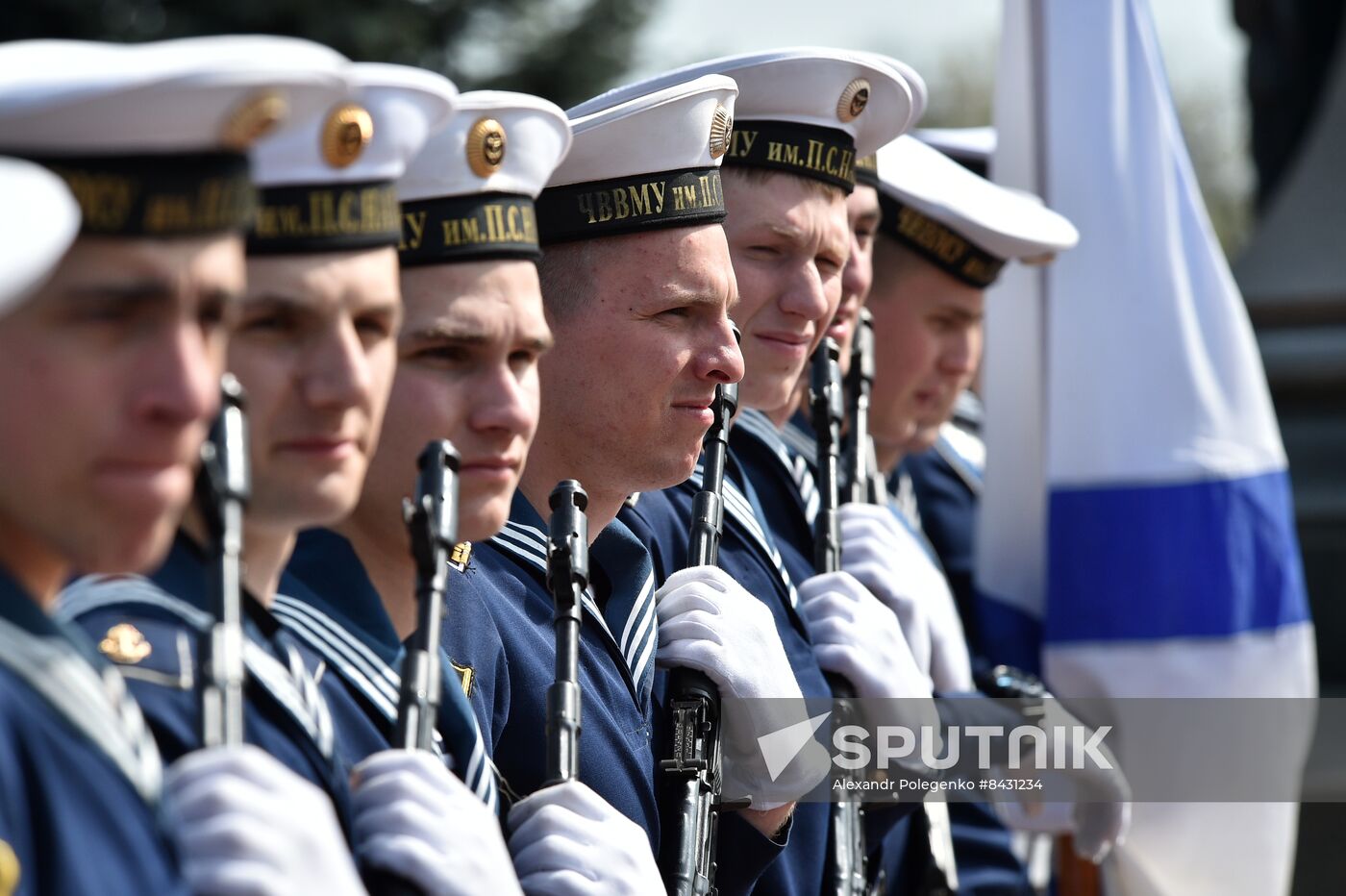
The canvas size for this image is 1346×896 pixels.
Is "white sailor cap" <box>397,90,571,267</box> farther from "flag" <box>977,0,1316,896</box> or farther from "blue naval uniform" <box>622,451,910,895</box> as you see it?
"flag" <box>977,0,1316,896</box>

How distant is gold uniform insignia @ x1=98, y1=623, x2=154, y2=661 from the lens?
2.54m

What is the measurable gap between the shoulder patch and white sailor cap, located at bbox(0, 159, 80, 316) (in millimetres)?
1521

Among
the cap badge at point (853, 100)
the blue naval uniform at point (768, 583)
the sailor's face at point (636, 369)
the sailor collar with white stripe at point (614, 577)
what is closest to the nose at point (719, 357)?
the sailor's face at point (636, 369)

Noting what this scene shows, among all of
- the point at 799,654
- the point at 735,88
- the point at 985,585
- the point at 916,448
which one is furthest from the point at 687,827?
the point at 985,585

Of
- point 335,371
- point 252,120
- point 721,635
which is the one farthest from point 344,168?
point 721,635

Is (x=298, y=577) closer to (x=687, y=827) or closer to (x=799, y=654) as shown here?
(x=687, y=827)

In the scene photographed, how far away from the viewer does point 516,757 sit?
3697 mm

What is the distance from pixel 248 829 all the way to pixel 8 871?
0.25 m

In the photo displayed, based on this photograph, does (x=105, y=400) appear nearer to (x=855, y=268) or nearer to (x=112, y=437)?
(x=112, y=437)

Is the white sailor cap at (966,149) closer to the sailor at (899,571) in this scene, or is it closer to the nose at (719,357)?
the sailor at (899,571)

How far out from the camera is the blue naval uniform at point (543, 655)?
364 cm

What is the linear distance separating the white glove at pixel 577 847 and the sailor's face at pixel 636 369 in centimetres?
92

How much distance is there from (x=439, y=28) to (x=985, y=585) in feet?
34.0

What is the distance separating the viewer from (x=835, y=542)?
5125 millimetres
